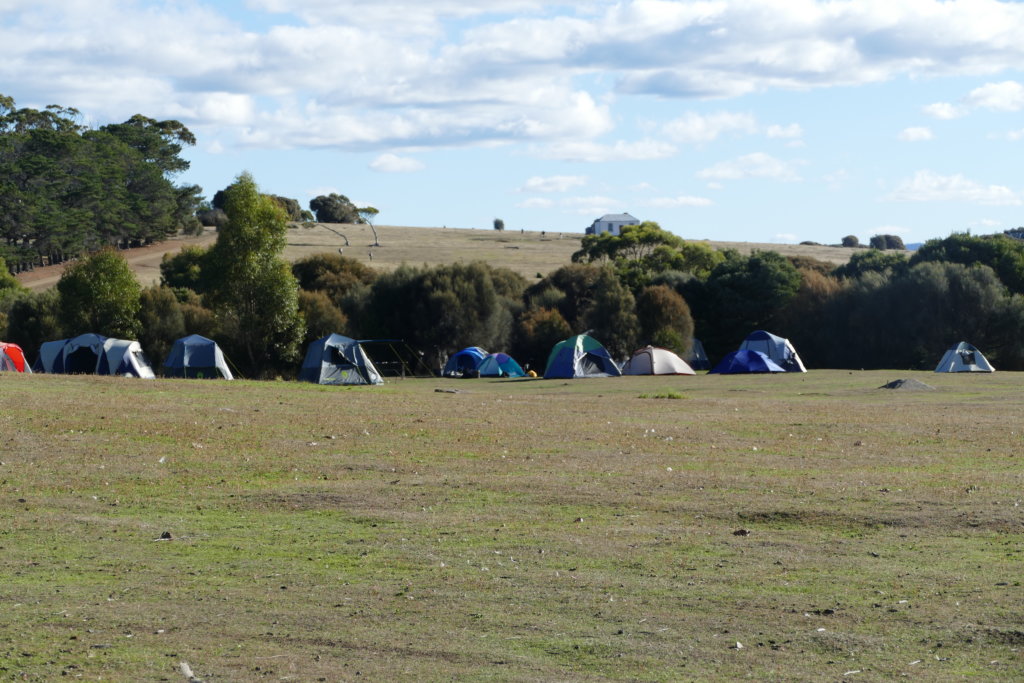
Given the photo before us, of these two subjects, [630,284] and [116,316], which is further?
[630,284]

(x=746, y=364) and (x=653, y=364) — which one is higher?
(x=746, y=364)

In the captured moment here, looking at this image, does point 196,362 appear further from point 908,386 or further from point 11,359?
point 908,386

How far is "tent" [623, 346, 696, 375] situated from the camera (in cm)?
6234

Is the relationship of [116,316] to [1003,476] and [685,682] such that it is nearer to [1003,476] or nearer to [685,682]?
[1003,476]

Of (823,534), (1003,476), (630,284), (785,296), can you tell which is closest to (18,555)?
(823,534)

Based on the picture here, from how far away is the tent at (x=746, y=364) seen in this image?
60656 millimetres

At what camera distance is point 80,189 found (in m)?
110

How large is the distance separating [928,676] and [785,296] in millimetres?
69754

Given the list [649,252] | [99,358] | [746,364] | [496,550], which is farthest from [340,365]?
[649,252]

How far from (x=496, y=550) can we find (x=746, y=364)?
164 feet

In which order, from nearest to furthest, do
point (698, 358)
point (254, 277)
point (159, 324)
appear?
1. point (254, 277)
2. point (159, 324)
3. point (698, 358)

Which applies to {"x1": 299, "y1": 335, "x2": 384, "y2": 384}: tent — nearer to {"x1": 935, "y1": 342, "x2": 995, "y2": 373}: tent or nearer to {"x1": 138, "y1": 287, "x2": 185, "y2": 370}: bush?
{"x1": 138, "y1": 287, "x2": 185, "y2": 370}: bush

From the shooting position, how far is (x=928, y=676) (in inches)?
319

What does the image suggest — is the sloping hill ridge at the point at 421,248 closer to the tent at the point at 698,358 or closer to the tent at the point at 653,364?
the tent at the point at 698,358
